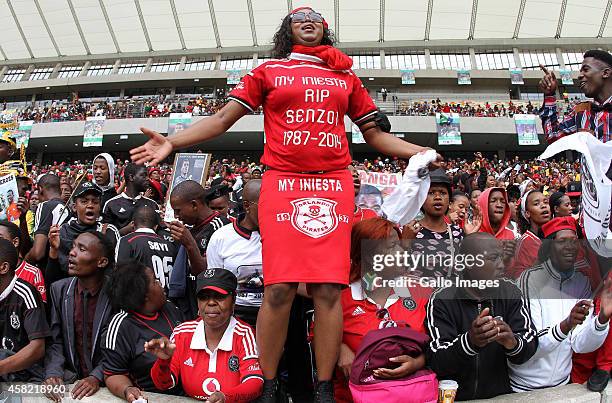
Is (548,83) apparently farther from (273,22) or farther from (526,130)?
(273,22)

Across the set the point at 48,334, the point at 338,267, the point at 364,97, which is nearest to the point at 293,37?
the point at 364,97

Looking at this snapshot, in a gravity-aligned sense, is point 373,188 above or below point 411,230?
above

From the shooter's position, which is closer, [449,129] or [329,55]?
[329,55]

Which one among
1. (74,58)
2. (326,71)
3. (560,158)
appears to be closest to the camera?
(326,71)

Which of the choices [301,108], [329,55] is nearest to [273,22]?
[329,55]

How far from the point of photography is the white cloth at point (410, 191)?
2.34 meters

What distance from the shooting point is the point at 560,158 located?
80.7 ft

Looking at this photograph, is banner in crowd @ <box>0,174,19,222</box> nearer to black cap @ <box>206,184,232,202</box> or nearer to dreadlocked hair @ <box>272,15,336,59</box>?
black cap @ <box>206,184,232,202</box>

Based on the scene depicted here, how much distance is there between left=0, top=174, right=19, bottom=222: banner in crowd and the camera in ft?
14.5

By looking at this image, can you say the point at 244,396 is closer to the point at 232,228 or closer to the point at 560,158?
the point at 232,228

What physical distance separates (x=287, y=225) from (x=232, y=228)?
107 cm

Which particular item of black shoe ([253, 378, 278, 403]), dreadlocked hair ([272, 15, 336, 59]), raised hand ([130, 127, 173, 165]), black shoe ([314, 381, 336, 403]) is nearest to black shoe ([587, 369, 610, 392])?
black shoe ([314, 381, 336, 403])

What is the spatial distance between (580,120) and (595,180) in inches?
30.1

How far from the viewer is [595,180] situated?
2330 millimetres
